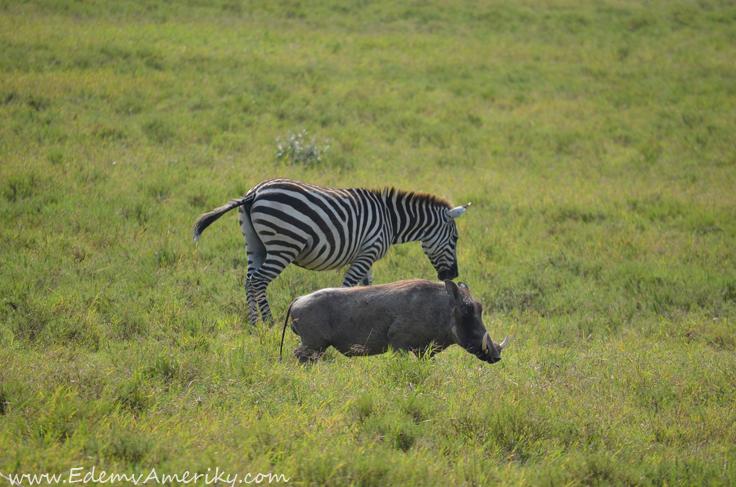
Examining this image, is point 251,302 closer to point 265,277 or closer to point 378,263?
point 265,277

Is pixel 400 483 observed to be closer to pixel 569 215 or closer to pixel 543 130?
pixel 569 215

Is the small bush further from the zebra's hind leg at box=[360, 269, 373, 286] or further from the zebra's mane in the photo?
the zebra's hind leg at box=[360, 269, 373, 286]

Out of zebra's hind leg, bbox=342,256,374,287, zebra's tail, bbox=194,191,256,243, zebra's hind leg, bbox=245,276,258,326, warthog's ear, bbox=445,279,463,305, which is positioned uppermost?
zebra's tail, bbox=194,191,256,243

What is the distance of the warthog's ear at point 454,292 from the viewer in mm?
6043

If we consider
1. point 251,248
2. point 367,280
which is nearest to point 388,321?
point 367,280

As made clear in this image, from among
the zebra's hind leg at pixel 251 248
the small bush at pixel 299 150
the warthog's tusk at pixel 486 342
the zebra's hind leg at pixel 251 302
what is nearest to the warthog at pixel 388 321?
the warthog's tusk at pixel 486 342

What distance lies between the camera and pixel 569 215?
43.0 ft

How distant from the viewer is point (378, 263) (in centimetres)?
1041

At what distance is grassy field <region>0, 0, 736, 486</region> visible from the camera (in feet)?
13.9

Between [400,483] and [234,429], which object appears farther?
[234,429]

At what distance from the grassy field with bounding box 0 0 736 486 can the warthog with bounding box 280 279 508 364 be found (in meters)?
0.25

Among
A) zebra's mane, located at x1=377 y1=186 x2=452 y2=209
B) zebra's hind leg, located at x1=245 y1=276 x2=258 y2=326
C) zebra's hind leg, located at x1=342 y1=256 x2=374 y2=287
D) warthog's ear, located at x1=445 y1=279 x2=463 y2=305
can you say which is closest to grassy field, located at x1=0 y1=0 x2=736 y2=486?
zebra's hind leg, located at x1=245 y1=276 x2=258 y2=326

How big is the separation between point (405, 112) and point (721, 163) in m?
9.79

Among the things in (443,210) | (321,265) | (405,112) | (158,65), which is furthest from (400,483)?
(158,65)
